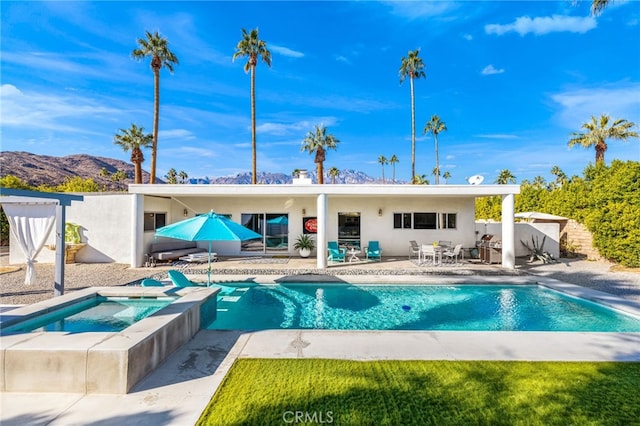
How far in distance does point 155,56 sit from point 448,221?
26.8 m

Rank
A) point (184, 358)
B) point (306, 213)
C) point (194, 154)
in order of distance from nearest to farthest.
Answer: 1. point (184, 358)
2. point (306, 213)
3. point (194, 154)

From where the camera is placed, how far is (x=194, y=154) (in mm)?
31094

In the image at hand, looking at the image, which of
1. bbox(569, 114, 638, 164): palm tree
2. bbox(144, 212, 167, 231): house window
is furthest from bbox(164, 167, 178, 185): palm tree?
bbox(569, 114, 638, 164): palm tree

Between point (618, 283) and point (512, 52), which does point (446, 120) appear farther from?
point (618, 283)

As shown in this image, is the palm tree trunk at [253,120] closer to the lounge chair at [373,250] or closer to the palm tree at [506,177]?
the lounge chair at [373,250]

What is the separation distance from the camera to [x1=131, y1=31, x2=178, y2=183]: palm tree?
25.8 metres

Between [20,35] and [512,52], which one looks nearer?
[20,35]

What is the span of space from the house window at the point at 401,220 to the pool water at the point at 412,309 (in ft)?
22.4

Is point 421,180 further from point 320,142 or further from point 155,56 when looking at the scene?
point 155,56

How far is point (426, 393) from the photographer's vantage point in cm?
387

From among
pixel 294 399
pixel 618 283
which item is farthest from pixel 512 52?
pixel 294 399

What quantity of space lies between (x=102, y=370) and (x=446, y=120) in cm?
5248

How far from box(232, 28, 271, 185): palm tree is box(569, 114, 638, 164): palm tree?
3026cm

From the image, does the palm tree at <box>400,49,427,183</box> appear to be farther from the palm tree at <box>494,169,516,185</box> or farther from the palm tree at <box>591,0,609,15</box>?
the palm tree at <box>494,169,516,185</box>
